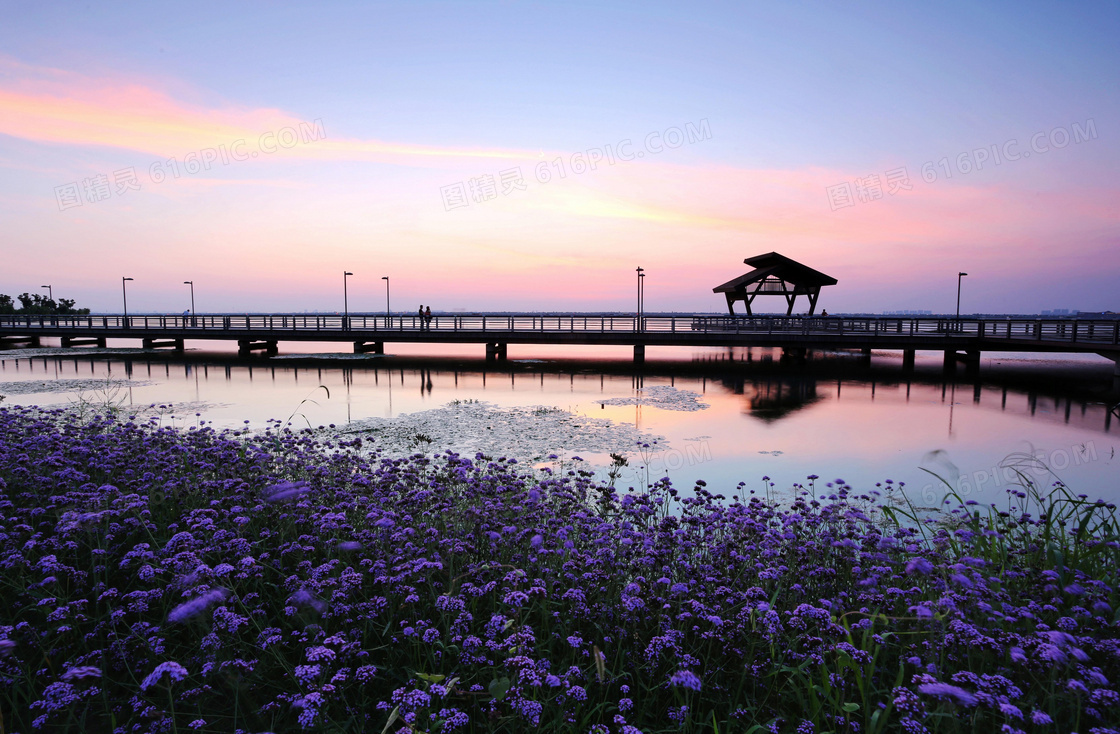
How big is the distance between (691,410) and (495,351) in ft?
59.5

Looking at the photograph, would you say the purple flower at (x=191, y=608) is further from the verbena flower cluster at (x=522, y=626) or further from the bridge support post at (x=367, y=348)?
the bridge support post at (x=367, y=348)

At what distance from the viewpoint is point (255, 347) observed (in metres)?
36.7

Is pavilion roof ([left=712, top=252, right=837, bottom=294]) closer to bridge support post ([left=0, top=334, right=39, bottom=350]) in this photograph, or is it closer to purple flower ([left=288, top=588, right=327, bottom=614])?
purple flower ([left=288, top=588, right=327, bottom=614])

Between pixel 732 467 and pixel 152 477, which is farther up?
pixel 152 477

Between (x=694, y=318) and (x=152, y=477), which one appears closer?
(x=152, y=477)

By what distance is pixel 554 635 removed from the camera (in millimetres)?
3482

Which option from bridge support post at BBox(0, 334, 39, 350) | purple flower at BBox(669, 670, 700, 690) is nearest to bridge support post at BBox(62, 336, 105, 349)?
bridge support post at BBox(0, 334, 39, 350)

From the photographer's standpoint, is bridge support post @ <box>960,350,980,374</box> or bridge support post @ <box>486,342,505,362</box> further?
bridge support post @ <box>486,342,505,362</box>

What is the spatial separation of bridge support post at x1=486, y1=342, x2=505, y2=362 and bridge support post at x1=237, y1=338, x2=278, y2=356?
14.2 metres

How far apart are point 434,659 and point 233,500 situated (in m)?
3.48

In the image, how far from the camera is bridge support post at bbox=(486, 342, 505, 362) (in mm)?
31844

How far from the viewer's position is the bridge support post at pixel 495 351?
104ft

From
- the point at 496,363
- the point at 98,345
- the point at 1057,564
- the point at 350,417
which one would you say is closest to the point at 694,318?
the point at 496,363

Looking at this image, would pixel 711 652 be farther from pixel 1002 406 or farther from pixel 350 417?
pixel 1002 406
